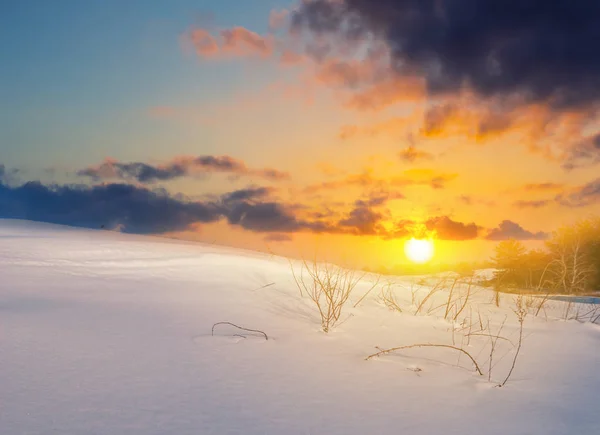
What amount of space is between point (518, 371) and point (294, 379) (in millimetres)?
1114

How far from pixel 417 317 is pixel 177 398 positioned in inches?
85.4

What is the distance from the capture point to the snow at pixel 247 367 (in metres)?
1.54

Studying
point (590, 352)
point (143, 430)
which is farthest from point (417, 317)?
point (143, 430)

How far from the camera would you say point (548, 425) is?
1623mm

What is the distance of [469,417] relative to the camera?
5.41ft

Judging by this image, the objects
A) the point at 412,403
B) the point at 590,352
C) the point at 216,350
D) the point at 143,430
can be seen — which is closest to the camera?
the point at 143,430

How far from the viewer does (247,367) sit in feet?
6.56

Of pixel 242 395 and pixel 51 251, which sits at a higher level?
pixel 51 251

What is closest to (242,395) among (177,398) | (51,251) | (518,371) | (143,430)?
(177,398)

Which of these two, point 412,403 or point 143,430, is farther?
point 412,403

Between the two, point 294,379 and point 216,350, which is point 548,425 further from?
point 216,350

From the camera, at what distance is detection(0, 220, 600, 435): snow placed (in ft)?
5.04

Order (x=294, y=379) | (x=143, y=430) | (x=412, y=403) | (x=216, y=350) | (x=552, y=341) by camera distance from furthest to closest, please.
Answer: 1. (x=552, y=341)
2. (x=216, y=350)
3. (x=294, y=379)
4. (x=412, y=403)
5. (x=143, y=430)

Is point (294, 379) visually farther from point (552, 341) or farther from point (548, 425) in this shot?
point (552, 341)
